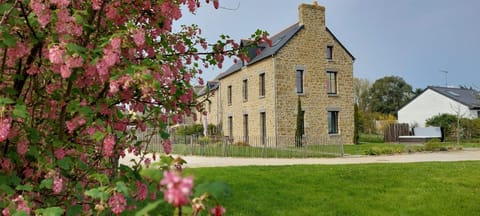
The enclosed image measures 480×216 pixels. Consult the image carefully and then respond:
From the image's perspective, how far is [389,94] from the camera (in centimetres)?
6206

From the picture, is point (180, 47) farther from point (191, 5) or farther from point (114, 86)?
point (114, 86)

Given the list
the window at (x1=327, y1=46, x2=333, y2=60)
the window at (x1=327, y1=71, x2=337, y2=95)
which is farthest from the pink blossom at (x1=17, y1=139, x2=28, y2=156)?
the window at (x1=327, y1=46, x2=333, y2=60)

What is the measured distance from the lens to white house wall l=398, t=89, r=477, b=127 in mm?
38062

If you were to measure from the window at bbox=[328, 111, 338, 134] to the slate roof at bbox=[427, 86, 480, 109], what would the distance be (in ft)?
59.6

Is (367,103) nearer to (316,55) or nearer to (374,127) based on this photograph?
(374,127)

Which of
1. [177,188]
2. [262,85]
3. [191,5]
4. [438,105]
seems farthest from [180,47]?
[438,105]

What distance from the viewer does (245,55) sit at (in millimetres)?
3629

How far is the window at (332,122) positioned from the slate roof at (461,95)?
1817 centimetres

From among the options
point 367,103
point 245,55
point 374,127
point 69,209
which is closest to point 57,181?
point 69,209

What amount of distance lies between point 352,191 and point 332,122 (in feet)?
59.3

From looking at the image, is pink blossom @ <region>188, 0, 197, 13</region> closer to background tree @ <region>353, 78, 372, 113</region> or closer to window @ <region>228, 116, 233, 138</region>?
window @ <region>228, 116, 233, 138</region>

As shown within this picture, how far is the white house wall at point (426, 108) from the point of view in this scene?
38062 millimetres

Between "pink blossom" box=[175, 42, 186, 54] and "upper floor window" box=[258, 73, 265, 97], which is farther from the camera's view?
"upper floor window" box=[258, 73, 265, 97]

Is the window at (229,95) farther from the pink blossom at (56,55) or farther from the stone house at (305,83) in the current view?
the pink blossom at (56,55)
